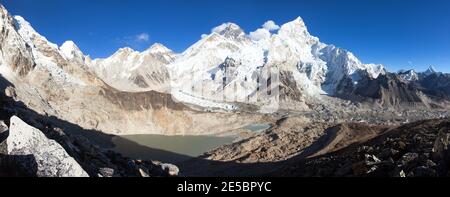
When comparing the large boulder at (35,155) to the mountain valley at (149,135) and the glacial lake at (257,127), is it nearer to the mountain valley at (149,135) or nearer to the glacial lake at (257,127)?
the mountain valley at (149,135)

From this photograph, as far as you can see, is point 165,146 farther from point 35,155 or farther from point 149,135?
point 35,155

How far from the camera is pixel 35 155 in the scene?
11.0 m

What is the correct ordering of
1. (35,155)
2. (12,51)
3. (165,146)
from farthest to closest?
(12,51)
(165,146)
(35,155)

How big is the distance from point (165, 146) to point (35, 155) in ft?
183

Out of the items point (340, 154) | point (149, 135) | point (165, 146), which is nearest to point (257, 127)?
point (149, 135)

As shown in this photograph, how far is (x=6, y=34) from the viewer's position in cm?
7419

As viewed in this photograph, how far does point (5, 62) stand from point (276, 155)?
48.0 metres

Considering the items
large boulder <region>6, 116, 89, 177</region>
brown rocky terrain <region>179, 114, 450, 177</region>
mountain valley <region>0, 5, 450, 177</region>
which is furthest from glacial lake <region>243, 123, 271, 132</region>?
large boulder <region>6, 116, 89, 177</region>

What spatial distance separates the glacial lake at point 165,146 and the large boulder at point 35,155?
4151cm

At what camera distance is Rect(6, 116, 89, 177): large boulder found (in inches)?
425

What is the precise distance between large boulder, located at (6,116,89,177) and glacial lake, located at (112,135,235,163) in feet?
136

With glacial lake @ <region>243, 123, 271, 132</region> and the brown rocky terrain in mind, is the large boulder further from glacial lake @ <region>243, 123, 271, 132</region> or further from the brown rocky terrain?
glacial lake @ <region>243, 123, 271, 132</region>
